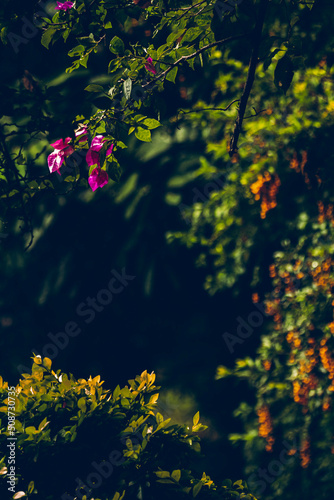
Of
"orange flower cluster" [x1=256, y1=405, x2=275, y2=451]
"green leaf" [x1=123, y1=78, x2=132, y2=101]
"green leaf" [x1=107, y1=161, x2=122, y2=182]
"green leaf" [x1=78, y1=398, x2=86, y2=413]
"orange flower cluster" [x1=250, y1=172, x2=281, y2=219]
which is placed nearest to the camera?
"green leaf" [x1=123, y1=78, x2=132, y2=101]

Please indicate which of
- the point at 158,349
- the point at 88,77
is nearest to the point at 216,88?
the point at 88,77

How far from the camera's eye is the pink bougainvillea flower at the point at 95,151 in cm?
211

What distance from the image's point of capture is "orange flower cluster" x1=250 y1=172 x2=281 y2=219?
3.94 meters

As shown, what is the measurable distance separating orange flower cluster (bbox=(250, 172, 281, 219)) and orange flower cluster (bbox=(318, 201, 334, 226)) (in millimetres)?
351

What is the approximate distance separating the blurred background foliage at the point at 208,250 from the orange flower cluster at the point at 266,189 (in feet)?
0.03

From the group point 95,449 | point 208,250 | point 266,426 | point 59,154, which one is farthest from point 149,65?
point 208,250

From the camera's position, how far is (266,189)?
3.98 meters

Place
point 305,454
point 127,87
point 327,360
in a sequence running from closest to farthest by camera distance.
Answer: point 127,87, point 327,360, point 305,454

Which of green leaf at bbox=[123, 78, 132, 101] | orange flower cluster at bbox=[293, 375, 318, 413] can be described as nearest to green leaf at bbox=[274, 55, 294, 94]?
green leaf at bbox=[123, 78, 132, 101]

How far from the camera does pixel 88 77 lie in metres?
5.95

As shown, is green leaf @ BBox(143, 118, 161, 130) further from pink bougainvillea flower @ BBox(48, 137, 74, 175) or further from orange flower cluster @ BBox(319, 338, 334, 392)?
orange flower cluster @ BBox(319, 338, 334, 392)

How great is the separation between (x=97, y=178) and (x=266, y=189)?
2.02 metres

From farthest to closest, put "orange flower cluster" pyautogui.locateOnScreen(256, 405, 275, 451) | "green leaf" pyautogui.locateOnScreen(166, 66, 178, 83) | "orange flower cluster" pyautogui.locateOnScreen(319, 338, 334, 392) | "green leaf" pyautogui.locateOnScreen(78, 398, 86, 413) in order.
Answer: "orange flower cluster" pyautogui.locateOnScreen(256, 405, 275, 451) → "orange flower cluster" pyautogui.locateOnScreen(319, 338, 334, 392) → "green leaf" pyautogui.locateOnScreen(78, 398, 86, 413) → "green leaf" pyautogui.locateOnScreen(166, 66, 178, 83)

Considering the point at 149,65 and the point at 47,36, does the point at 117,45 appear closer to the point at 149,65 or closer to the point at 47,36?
the point at 149,65
